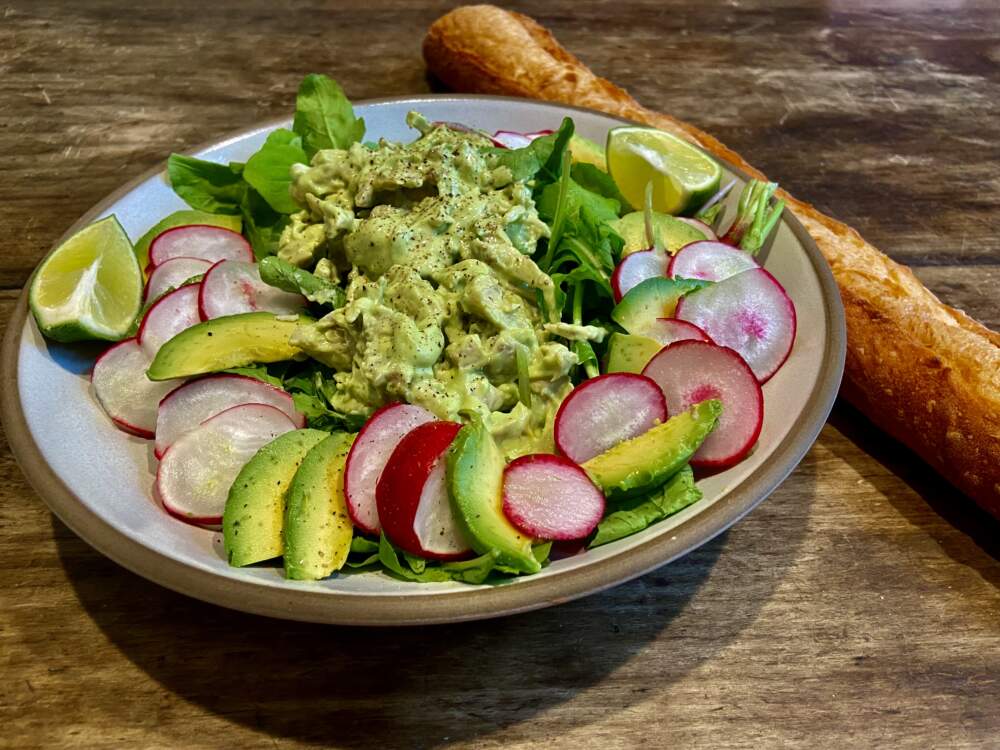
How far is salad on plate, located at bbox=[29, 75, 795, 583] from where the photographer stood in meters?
1.53

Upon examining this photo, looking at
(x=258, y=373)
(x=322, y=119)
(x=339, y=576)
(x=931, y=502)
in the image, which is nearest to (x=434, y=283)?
(x=258, y=373)

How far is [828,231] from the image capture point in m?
2.47

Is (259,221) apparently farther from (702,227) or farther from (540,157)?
(702,227)

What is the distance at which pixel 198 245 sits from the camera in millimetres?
2281

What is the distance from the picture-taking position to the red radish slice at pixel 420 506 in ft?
4.84

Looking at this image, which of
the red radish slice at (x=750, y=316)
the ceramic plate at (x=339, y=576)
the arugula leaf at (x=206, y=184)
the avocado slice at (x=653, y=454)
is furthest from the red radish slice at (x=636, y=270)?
the arugula leaf at (x=206, y=184)

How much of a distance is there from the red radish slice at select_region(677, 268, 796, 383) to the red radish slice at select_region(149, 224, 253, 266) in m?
1.23

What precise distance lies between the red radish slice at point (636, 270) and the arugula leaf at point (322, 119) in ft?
3.21

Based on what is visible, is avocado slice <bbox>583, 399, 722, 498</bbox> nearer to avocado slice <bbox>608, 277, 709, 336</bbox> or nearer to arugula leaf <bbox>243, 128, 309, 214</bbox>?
avocado slice <bbox>608, 277, 709, 336</bbox>

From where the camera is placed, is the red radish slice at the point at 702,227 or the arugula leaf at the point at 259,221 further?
the arugula leaf at the point at 259,221

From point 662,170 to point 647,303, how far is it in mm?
579

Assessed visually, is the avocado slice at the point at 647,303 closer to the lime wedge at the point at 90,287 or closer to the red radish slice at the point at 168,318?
the red radish slice at the point at 168,318

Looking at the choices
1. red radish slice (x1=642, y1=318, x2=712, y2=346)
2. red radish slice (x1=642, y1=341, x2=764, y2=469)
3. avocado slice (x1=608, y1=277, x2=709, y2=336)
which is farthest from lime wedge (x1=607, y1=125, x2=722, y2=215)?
red radish slice (x1=642, y1=341, x2=764, y2=469)

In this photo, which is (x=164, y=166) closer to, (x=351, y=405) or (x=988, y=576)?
(x=351, y=405)
